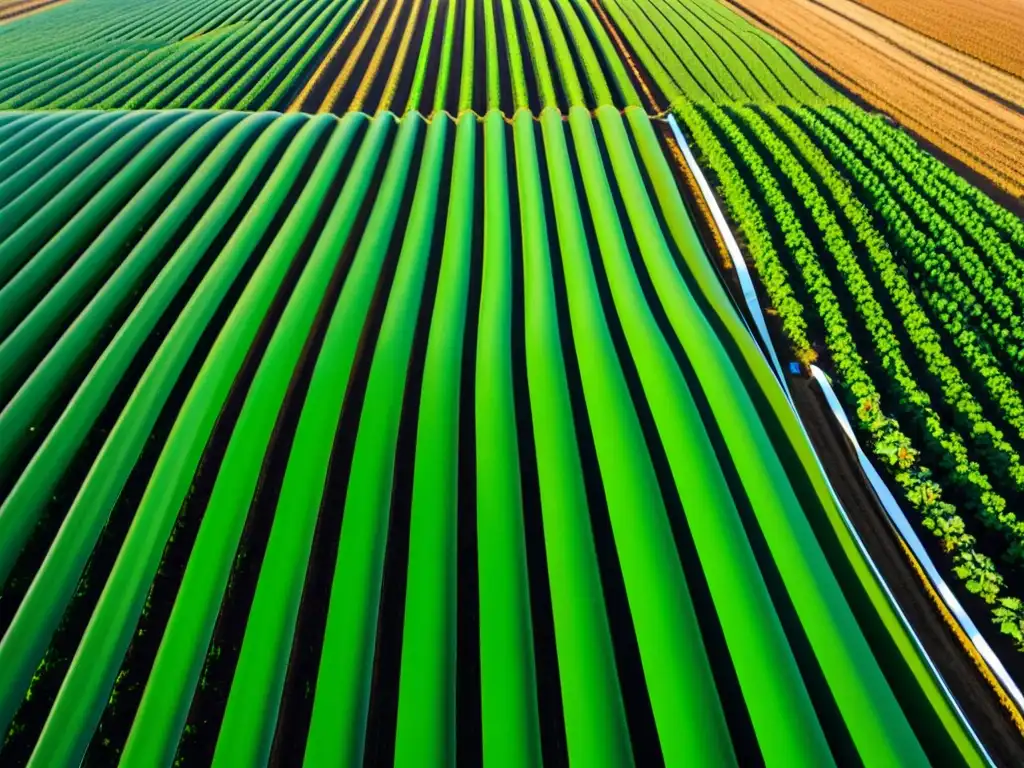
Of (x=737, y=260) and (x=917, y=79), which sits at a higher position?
(x=917, y=79)

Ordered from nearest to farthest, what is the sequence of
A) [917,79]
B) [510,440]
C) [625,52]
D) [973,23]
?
[510,440] < [917,79] < [625,52] < [973,23]

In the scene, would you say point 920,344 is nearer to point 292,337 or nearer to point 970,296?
point 970,296

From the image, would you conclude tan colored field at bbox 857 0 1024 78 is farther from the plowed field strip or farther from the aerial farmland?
the aerial farmland

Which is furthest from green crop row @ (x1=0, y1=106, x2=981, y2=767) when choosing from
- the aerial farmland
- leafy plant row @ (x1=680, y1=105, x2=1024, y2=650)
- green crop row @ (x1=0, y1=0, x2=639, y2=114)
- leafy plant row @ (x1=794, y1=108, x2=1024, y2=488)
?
green crop row @ (x1=0, y1=0, x2=639, y2=114)

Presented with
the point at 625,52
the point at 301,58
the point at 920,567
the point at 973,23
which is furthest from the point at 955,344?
the point at 301,58

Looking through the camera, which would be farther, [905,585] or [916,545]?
[916,545]

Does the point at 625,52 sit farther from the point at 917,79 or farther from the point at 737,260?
the point at 737,260

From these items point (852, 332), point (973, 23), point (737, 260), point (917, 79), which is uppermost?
point (973, 23)
